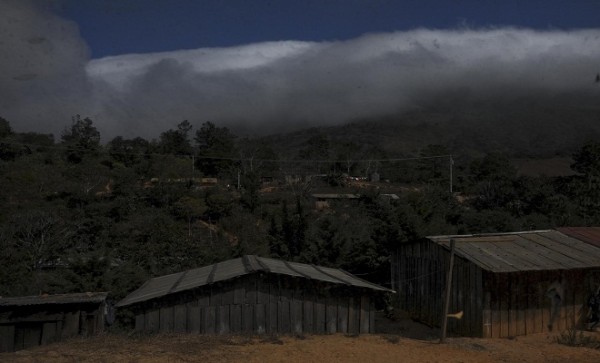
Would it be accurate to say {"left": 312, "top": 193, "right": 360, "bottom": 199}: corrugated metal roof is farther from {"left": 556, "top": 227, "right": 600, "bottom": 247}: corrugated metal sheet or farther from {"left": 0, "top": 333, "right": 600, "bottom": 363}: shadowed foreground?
{"left": 0, "top": 333, "right": 600, "bottom": 363}: shadowed foreground

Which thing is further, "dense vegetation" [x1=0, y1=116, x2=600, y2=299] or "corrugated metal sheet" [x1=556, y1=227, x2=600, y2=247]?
"dense vegetation" [x1=0, y1=116, x2=600, y2=299]

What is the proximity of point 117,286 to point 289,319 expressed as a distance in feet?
36.6

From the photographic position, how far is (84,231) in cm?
4303

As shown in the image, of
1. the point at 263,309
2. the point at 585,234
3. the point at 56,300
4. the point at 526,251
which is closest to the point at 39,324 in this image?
the point at 56,300

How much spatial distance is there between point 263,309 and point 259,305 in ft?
0.54

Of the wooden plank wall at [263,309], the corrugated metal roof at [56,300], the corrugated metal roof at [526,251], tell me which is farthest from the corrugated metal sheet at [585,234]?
the corrugated metal roof at [56,300]

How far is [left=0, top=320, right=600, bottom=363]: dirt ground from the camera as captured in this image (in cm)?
1362

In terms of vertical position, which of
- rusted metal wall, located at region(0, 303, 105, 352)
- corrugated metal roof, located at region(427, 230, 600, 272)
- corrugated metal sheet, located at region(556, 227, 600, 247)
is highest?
corrugated metal sheet, located at region(556, 227, 600, 247)

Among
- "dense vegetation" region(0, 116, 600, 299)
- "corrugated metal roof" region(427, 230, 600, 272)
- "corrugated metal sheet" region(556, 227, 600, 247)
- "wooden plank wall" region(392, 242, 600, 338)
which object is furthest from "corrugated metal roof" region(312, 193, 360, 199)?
"wooden plank wall" region(392, 242, 600, 338)

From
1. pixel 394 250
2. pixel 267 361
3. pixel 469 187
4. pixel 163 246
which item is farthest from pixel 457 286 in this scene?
pixel 469 187

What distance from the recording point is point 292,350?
1477 centimetres

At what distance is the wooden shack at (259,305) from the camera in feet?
53.8

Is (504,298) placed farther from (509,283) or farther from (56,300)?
(56,300)

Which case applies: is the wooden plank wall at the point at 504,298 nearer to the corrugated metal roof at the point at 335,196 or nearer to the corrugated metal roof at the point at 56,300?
the corrugated metal roof at the point at 56,300
